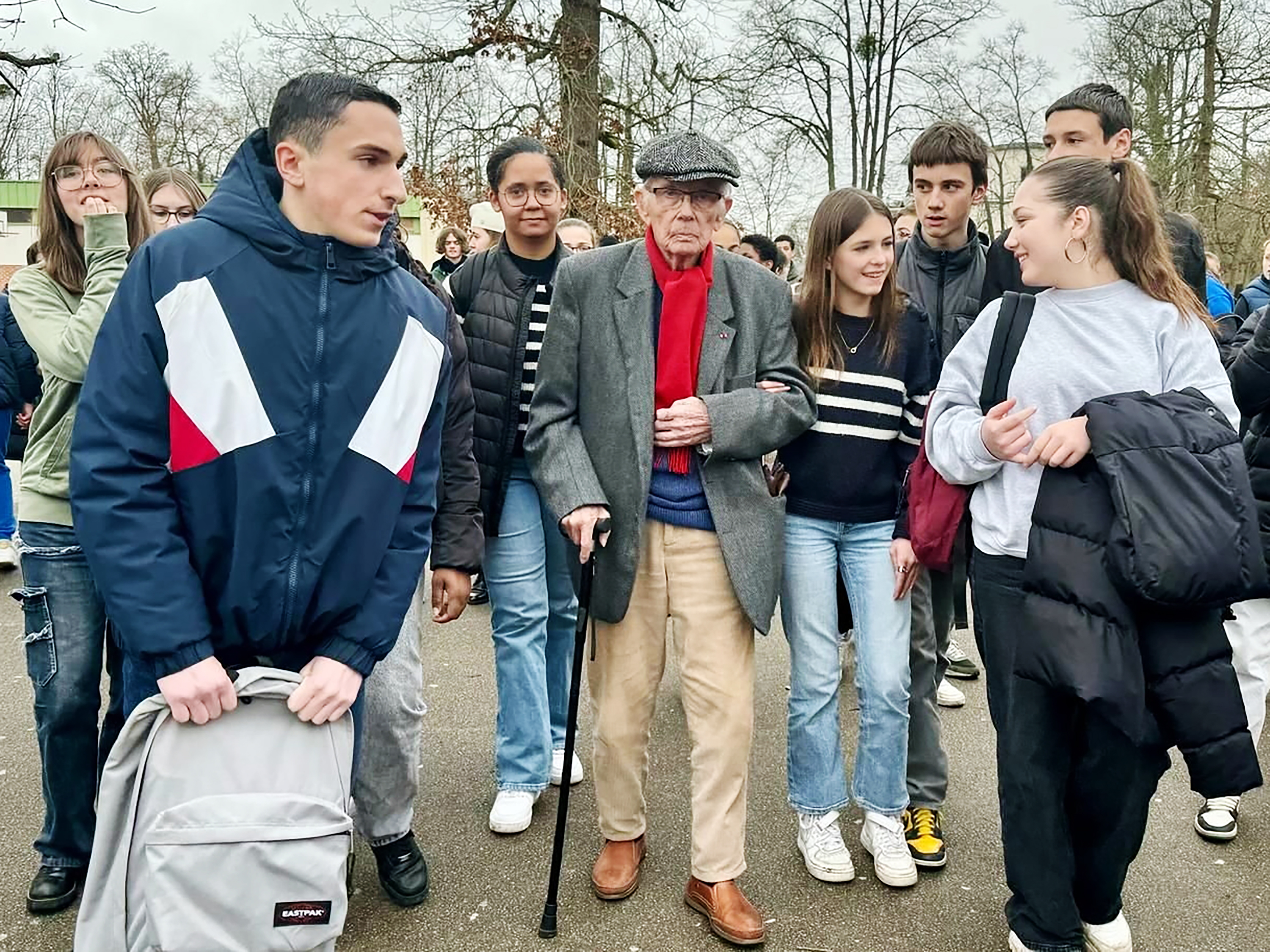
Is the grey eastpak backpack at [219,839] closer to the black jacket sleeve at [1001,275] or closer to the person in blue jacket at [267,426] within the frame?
the person in blue jacket at [267,426]

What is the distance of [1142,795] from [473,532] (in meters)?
1.93

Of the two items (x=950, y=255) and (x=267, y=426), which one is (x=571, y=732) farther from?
(x=950, y=255)

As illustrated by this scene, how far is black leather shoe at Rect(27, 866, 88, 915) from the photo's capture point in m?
2.95

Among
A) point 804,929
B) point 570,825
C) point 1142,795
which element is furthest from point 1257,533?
point 570,825

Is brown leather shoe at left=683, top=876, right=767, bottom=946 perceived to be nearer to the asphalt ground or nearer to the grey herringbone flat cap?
the asphalt ground

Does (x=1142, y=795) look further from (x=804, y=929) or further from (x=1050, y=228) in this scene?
(x=1050, y=228)

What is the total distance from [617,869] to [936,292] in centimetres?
215

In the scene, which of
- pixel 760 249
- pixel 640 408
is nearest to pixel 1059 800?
pixel 640 408

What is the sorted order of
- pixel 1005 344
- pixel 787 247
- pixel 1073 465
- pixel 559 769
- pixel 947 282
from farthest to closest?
pixel 787 247 < pixel 559 769 < pixel 947 282 < pixel 1005 344 < pixel 1073 465

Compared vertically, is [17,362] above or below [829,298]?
below

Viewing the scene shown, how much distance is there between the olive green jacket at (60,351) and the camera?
9.39 ft

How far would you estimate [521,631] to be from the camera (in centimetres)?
355

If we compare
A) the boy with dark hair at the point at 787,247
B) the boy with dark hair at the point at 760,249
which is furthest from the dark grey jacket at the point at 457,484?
the boy with dark hair at the point at 787,247

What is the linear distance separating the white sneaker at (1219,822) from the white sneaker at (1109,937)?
3.08 feet
